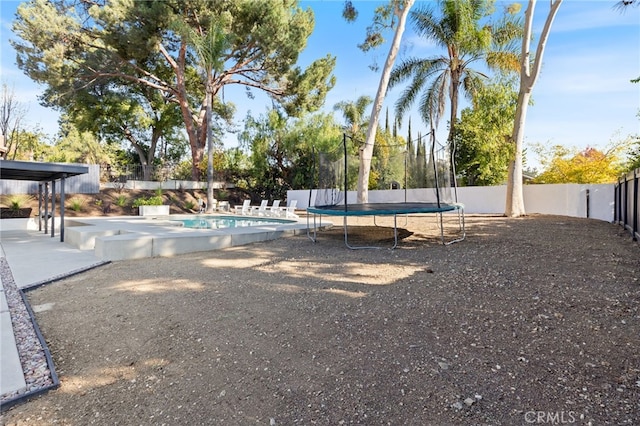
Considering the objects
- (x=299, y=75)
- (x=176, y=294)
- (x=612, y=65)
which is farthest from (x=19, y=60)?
(x=612, y=65)

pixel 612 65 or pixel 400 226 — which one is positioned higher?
pixel 612 65

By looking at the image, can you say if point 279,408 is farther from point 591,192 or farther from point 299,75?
point 299,75

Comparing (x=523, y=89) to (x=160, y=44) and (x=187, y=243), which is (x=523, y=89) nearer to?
(x=187, y=243)

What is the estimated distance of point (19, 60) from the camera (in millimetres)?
15672

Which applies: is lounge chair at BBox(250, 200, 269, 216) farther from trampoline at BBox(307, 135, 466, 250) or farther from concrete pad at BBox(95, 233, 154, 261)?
concrete pad at BBox(95, 233, 154, 261)

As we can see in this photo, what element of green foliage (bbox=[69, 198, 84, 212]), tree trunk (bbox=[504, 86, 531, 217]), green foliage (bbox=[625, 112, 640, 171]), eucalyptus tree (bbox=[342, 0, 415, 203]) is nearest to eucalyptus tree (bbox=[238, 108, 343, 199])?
eucalyptus tree (bbox=[342, 0, 415, 203])

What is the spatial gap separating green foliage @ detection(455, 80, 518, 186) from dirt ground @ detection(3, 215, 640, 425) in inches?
283

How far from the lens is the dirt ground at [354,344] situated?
184 cm

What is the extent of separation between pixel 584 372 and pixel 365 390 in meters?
1.31

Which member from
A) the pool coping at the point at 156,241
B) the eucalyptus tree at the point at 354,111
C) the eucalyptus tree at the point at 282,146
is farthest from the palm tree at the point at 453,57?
the pool coping at the point at 156,241

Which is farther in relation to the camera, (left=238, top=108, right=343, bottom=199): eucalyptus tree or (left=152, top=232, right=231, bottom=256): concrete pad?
(left=238, top=108, right=343, bottom=199): eucalyptus tree

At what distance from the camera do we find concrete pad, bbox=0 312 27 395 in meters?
2.05

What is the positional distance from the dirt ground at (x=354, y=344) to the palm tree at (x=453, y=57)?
11.7 metres

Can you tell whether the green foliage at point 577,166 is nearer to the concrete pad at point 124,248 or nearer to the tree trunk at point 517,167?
the tree trunk at point 517,167
